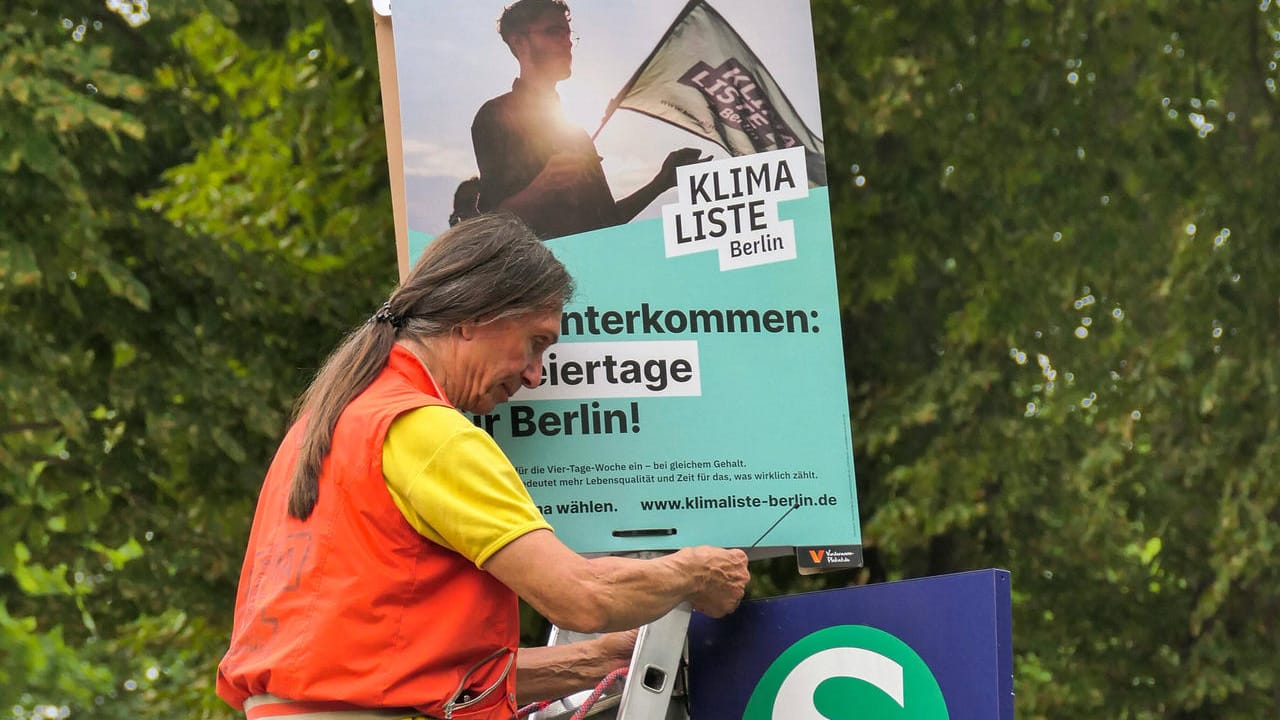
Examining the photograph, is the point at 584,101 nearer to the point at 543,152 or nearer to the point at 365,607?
the point at 543,152

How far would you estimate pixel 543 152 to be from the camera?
2770mm

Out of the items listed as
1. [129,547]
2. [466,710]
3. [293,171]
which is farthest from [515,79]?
[293,171]

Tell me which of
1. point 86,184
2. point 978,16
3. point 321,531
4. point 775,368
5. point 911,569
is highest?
point 978,16

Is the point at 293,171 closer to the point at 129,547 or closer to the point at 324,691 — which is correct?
the point at 129,547

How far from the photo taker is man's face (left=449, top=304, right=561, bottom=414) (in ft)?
7.88

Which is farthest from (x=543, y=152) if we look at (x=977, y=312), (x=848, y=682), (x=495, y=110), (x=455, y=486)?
(x=977, y=312)

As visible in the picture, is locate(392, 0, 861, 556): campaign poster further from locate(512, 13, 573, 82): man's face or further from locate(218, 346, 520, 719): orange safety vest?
locate(218, 346, 520, 719): orange safety vest

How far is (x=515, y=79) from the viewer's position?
278 centimetres

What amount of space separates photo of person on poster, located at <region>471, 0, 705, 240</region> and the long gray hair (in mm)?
283

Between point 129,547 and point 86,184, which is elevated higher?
point 86,184

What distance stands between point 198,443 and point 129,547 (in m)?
0.70

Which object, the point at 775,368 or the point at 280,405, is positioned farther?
the point at 280,405

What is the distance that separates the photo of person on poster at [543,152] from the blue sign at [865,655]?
31.8 inches

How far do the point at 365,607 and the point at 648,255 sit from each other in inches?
37.4
